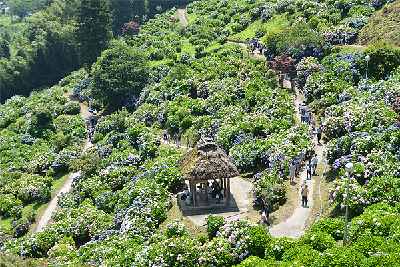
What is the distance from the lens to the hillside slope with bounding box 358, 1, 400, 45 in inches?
1683

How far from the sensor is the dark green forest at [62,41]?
6532 centimetres

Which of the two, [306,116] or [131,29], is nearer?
[306,116]

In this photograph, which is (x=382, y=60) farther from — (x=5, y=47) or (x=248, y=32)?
(x=5, y=47)

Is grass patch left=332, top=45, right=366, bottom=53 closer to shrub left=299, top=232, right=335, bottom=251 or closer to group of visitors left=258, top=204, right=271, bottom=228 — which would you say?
group of visitors left=258, top=204, right=271, bottom=228

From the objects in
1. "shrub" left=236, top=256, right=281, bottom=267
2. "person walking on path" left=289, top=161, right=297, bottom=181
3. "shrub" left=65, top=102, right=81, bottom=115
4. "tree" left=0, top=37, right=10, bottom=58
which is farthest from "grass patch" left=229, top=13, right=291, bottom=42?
"tree" left=0, top=37, right=10, bottom=58

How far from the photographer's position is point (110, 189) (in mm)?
36469

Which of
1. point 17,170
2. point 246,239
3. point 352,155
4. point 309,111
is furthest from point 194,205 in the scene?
point 17,170

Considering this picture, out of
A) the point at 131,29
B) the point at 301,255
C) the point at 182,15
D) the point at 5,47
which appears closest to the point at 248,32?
the point at 131,29

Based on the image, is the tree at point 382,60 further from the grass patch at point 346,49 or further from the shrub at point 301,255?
the shrub at point 301,255

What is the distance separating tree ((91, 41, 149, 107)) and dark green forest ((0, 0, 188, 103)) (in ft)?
36.3

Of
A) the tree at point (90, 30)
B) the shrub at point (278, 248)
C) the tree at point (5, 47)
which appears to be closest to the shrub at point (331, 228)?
the shrub at point (278, 248)

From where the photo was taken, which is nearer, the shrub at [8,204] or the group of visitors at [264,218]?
the group of visitors at [264,218]

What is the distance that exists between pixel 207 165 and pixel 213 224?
171 inches

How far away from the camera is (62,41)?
7544 centimetres
